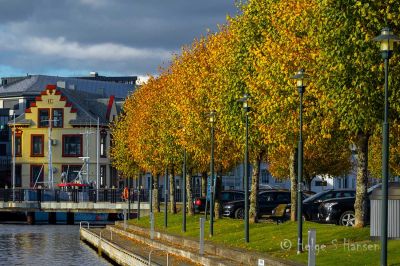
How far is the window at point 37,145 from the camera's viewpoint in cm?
12782

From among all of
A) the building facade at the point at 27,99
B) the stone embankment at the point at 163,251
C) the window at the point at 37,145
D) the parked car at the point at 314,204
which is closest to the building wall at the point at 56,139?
the building facade at the point at 27,99

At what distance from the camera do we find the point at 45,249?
209 feet

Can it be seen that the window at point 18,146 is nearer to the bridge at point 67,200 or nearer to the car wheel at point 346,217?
the bridge at point 67,200

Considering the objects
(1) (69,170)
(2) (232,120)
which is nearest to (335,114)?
(2) (232,120)

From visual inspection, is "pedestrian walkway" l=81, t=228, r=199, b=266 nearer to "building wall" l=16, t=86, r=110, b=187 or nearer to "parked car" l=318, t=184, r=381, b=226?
"parked car" l=318, t=184, r=381, b=226

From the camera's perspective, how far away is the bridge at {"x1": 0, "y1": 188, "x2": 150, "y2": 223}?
102438 mm

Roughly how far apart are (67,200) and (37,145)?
21.9m

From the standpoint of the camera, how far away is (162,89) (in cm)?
7012

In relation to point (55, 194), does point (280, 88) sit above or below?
above

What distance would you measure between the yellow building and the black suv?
6188cm

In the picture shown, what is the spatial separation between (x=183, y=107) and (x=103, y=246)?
354 inches

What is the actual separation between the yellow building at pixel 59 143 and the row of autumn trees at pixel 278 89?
175 ft

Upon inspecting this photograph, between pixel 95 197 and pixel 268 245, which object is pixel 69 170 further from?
pixel 268 245

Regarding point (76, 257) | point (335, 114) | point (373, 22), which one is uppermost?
point (373, 22)
